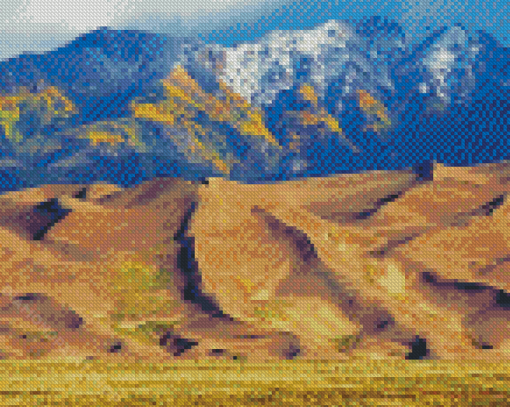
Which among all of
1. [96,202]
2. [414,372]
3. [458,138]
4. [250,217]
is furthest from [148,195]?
[458,138]

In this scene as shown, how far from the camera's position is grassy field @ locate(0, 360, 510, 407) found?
870 centimetres

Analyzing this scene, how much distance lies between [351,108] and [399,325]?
124 metres

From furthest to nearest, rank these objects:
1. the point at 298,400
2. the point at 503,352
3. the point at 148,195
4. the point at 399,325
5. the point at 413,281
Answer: the point at 148,195, the point at 413,281, the point at 399,325, the point at 503,352, the point at 298,400

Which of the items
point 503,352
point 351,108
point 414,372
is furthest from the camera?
point 351,108

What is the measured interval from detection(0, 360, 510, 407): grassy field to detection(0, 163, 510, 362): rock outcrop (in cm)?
413

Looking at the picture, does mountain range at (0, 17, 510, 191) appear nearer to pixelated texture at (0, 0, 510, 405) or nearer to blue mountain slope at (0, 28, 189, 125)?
blue mountain slope at (0, 28, 189, 125)

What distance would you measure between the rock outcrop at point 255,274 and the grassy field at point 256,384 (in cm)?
413

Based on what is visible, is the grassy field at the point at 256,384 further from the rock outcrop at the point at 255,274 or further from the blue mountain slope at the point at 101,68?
the blue mountain slope at the point at 101,68

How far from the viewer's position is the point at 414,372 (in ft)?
33.7

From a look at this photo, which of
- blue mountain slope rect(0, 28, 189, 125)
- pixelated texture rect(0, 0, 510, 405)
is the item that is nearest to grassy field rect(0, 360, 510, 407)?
pixelated texture rect(0, 0, 510, 405)

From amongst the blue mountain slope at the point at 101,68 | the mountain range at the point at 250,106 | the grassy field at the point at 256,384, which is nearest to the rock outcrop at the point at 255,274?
the grassy field at the point at 256,384

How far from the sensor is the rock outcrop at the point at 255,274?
1549cm

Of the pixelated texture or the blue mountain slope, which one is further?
the blue mountain slope

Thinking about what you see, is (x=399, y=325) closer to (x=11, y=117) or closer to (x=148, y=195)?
(x=148, y=195)
